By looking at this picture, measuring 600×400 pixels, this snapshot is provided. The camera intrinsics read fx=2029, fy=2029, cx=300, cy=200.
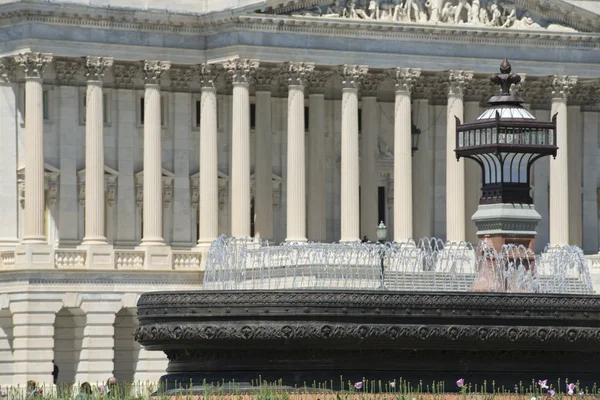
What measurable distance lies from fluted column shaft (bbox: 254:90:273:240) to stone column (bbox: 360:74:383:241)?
17.1ft

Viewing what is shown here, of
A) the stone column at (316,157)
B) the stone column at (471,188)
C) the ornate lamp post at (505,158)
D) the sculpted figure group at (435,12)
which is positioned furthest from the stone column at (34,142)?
the ornate lamp post at (505,158)

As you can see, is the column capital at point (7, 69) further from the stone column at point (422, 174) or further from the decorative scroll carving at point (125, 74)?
the stone column at point (422, 174)

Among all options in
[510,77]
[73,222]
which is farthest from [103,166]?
[510,77]

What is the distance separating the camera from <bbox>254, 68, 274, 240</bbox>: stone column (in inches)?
3829

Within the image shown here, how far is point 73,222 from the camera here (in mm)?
95062

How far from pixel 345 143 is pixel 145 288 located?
1254cm

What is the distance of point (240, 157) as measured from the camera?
312 feet

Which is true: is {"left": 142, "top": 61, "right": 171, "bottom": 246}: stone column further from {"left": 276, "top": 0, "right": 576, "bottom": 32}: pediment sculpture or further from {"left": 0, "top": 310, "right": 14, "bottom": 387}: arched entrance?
{"left": 0, "top": 310, "right": 14, "bottom": 387}: arched entrance

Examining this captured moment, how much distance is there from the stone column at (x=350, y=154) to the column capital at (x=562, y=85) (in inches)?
428

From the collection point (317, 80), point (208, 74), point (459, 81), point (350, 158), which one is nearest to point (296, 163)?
point (350, 158)

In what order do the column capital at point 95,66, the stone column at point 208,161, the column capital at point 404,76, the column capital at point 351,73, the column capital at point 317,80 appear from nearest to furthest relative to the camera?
the column capital at point 95,66 < the stone column at point 208,161 < the column capital at point 351,73 < the column capital at point 317,80 < the column capital at point 404,76

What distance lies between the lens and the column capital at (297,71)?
3772 inches

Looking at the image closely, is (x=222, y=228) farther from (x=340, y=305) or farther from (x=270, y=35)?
(x=340, y=305)

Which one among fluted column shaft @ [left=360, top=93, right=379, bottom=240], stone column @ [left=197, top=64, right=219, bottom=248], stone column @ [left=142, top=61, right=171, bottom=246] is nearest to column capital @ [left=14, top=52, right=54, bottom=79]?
stone column @ [left=142, top=61, right=171, bottom=246]
